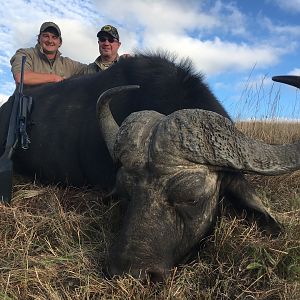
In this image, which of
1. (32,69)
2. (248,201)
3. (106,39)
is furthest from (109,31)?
(248,201)

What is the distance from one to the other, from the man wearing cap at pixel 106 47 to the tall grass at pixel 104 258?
3.83 meters

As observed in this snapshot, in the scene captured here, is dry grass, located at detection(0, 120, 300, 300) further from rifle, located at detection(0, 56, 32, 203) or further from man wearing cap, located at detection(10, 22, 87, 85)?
man wearing cap, located at detection(10, 22, 87, 85)

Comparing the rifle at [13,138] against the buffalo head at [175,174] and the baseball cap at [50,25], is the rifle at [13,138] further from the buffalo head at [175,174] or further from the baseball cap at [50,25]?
the baseball cap at [50,25]

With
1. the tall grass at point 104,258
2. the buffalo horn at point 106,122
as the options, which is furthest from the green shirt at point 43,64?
the buffalo horn at point 106,122

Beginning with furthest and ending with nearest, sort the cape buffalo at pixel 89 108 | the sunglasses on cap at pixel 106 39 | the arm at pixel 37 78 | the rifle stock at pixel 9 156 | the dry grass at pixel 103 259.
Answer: the sunglasses on cap at pixel 106 39 → the arm at pixel 37 78 → the rifle stock at pixel 9 156 → the cape buffalo at pixel 89 108 → the dry grass at pixel 103 259

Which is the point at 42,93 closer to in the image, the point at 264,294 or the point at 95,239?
the point at 95,239

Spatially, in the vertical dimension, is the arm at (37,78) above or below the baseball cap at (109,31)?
below

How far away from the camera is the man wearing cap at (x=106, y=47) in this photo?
7.80 meters

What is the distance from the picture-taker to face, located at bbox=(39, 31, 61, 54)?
782cm

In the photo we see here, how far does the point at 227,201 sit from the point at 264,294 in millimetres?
933

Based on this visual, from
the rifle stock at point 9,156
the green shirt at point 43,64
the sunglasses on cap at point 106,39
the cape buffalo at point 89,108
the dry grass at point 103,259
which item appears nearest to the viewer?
the dry grass at point 103,259

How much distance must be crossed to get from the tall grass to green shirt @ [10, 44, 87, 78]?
3.81 m

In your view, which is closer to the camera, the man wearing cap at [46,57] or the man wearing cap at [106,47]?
the man wearing cap at [46,57]

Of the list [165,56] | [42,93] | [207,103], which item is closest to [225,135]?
[207,103]
